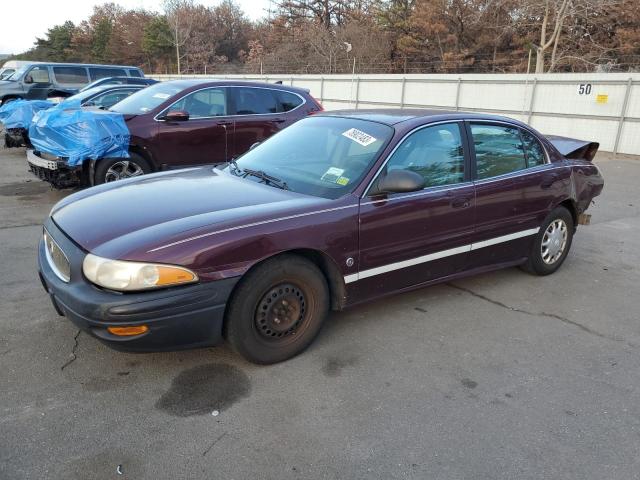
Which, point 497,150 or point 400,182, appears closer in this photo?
point 400,182

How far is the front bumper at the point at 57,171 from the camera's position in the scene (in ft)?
22.8

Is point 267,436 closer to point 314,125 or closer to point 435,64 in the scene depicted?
point 314,125

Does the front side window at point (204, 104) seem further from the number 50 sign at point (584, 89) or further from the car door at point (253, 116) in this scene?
the number 50 sign at point (584, 89)

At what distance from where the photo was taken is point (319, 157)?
394 cm

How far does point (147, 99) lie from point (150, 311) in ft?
18.6

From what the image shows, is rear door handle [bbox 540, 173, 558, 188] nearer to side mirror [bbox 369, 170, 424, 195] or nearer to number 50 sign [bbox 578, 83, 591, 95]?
side mirror [bbox 369, 170, 424, 195]

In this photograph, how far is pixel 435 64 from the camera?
32.0m

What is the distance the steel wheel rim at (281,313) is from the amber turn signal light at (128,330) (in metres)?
0.66

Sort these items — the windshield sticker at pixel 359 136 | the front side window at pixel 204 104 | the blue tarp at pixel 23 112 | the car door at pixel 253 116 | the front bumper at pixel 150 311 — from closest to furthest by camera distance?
the front bumper at pixel 150 311
the windshield sticker at pixel 359 136
the front side window at pixel 204 104
the car door at pixel 253 116
the blue tarp at pixel 23 112

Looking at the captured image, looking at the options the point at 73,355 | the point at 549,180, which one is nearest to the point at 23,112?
the point at 73,355

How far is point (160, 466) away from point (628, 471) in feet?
7.25

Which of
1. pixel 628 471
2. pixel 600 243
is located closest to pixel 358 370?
pixel 628 471

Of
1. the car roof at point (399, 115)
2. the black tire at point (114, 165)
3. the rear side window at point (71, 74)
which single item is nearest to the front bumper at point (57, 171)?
the black tire at point (114, 165)

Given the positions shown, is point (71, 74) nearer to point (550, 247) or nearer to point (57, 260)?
point (57, 260)
